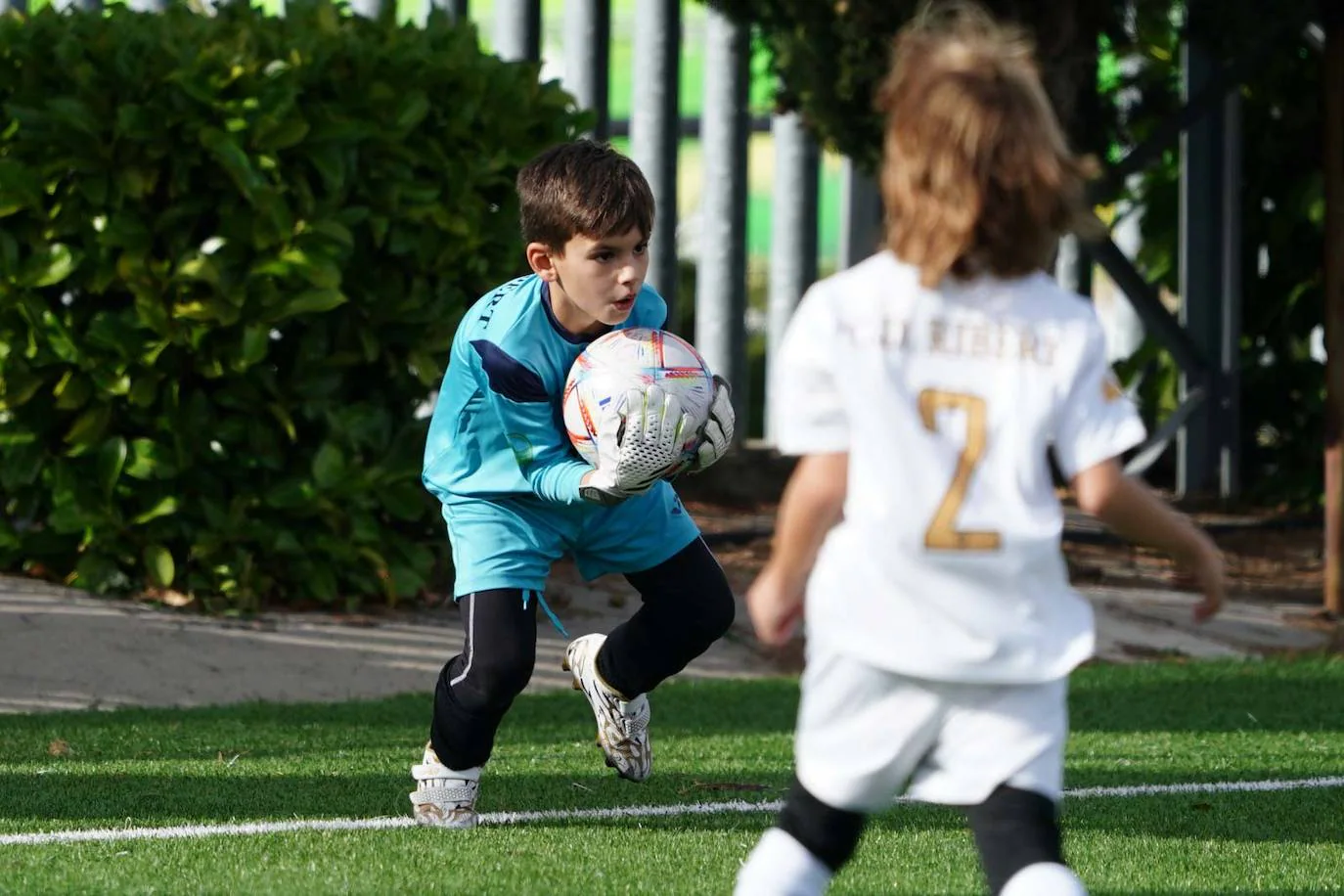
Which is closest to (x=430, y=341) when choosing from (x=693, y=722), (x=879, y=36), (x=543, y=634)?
(x=543, y=634)

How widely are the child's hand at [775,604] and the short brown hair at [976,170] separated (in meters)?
0.50

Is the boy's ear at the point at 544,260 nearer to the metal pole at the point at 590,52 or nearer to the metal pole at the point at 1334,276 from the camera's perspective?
the metal pole at the point at 1334,276

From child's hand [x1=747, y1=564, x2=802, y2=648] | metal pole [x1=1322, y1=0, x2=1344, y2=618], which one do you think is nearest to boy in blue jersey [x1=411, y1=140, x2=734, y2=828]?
child's hand [x1=747, y1=564, x2=802, y2=648]

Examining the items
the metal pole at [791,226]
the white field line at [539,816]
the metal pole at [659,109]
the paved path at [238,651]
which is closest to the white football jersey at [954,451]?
the white field line at [539,816]

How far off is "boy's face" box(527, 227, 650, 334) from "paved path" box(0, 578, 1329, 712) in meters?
3.02

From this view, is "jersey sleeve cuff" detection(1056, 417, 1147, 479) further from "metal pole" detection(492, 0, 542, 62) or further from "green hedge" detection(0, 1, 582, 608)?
"metal pole" detection(492, 0, 542, 62)

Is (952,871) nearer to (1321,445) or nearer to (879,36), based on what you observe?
(879,36)

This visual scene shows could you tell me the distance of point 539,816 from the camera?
4.82 metres

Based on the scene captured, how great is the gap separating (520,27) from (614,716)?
23.5 feet

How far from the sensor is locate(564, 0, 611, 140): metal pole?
1158 cm

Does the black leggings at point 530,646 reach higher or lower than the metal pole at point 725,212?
lower

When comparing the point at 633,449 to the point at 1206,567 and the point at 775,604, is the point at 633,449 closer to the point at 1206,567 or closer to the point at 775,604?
the point at 775,604

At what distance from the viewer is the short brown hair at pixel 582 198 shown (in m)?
4.46

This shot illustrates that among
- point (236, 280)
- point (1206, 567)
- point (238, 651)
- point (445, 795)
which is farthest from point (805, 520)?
point (236, 280)
